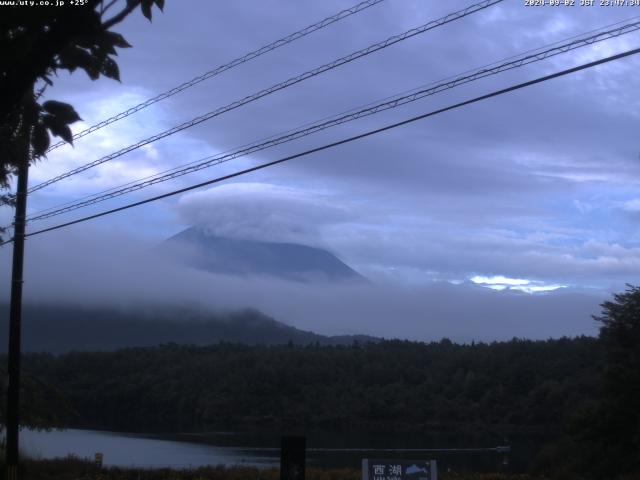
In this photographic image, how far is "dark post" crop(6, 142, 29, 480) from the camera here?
19.3 meters

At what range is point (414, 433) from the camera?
137 feet

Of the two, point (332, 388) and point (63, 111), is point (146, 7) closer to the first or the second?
point (63, 111)

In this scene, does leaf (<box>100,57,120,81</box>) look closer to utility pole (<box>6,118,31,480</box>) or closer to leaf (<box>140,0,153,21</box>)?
leaf (<box>140,0,153,21</box>)

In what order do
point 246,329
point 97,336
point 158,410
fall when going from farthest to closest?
point 246,329
point 97,336
point 158,410

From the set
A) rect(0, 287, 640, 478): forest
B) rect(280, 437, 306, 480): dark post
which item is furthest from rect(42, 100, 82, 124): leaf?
rect(0, 287, 640, 478): forest

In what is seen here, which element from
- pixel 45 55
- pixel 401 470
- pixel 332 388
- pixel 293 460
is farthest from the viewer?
pixel 332 388

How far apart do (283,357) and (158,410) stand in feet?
39.3

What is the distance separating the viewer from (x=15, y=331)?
20016 mm

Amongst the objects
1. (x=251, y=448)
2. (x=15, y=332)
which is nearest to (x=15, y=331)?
(x=15, y=332)

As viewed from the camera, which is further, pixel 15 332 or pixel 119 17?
pixel 15 332

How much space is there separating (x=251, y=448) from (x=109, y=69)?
107 ft

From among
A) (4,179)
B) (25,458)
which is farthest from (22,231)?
(4,179)

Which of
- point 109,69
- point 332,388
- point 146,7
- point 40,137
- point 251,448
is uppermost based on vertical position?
point 146,7

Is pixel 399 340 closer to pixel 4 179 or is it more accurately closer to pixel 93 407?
pixel 93 407
